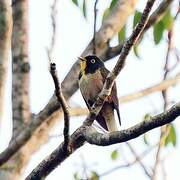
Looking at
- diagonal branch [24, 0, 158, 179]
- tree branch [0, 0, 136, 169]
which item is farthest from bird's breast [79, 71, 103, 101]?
diagonal branch [24, 0, 158, 179]

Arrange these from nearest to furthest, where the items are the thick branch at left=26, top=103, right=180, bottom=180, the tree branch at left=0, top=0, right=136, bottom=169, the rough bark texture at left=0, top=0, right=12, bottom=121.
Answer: the thick branch at left=26, top=103, right=180, bottom=180, the tree branch at left=0, top=0, right=136, bottom=169, the rough bark texture at left=0, top=0, right=12, bottom=121

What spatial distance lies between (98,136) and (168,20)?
1.67 meters

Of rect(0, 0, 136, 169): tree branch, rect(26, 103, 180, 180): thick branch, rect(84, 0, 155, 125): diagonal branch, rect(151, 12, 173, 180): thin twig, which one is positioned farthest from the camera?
rect(0, 0, 136, 169): tree branch

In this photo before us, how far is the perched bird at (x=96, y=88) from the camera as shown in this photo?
13.2ft

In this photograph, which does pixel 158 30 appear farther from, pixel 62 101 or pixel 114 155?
pixel 62 101

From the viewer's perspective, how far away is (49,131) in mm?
4109

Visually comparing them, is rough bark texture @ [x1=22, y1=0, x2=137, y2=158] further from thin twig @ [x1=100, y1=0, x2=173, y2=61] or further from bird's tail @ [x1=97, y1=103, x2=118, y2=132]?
bird's tail @ [x1=97, y1=103, x2=118, y2=132]

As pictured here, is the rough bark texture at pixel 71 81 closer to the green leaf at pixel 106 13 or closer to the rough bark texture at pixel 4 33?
the green leaf at pixel 106 13

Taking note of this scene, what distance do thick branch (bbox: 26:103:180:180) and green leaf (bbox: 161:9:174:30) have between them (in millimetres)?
1397

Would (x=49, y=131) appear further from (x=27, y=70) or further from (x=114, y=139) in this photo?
(x=114, y=139)

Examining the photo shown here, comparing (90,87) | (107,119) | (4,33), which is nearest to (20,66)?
(4,33)

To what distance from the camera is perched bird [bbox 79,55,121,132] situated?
401 cm

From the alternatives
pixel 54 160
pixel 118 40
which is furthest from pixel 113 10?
pixel 54 160

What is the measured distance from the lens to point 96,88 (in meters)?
4.28
